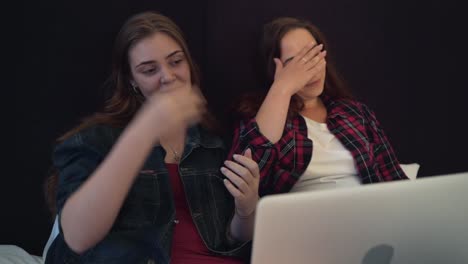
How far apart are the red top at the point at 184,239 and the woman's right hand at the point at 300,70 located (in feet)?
1.32

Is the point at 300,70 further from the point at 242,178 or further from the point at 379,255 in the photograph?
the point at 379,255

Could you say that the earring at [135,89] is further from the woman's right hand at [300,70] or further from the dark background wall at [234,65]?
the woman's right hand at [300,70]

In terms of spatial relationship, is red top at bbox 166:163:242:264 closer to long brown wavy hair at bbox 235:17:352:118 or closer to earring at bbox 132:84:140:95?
earring at bbox 132:84:140:95

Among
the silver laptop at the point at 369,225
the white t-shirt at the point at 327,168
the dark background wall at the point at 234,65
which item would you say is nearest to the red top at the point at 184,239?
the white t-shirt at the point at 327,168

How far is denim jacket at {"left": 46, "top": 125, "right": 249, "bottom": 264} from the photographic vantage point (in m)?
1.07

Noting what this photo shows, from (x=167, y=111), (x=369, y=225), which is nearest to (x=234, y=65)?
(x=167, y=111)

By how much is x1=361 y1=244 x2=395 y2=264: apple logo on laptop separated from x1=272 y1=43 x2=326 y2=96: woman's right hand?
0.70 meters

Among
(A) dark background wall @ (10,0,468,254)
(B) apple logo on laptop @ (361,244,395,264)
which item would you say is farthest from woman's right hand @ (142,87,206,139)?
(A) dark background wall @ (10,0,468,254)

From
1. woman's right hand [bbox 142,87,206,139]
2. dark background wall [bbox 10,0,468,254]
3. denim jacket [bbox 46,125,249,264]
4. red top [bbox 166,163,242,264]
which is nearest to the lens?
woman's right hand [bbox 142,87,206,139]

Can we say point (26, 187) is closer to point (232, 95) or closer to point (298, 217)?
point (232, 95)

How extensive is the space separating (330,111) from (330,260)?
2.86 ft

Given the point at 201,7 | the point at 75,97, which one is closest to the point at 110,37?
the point at 75,97

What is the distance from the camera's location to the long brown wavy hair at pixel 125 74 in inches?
49.4

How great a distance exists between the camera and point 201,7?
5.16 ft
